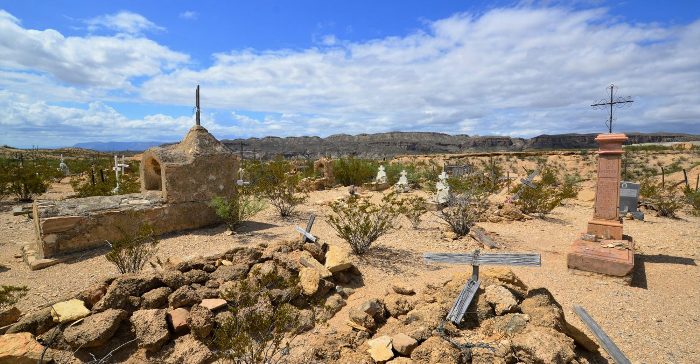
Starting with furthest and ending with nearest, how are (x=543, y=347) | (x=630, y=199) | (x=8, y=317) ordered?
1. (x=630, y=199)
2. (x=8, y=317)
3. (x=543, y=347)

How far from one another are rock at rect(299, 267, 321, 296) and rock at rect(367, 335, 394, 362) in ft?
4.32

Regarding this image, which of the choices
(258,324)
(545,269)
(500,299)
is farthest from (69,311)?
(545,269)

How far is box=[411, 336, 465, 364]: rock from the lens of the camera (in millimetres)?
3047

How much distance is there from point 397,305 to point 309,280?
1203 millimetres

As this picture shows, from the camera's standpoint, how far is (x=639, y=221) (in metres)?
9.50

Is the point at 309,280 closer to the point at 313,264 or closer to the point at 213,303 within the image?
the point at 313,264

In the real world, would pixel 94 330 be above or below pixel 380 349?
above

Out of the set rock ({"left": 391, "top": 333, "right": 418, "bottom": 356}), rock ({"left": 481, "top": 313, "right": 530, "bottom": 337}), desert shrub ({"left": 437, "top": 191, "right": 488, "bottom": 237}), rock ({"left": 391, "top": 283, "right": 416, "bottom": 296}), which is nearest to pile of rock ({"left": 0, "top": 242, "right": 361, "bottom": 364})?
rock ({"left": 391, "top": 283, "right": 416, "bottom": 296})

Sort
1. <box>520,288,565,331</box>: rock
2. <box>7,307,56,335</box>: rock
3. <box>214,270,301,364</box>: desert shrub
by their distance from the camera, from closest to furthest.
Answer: <box>214,270,301,364</box>: desert shrub, <box>520,288,565,331</box>: rock, <box>7,307,56,335</box>: rock

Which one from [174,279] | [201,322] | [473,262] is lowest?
[201,322]

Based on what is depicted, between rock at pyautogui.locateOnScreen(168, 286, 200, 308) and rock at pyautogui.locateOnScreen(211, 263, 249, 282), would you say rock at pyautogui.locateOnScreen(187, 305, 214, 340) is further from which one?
rock at pyautogui.locateOnScreen(211, 263, 249, 282)

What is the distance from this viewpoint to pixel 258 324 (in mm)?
3041

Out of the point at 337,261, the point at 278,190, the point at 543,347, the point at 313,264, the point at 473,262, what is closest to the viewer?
the point at 543,347

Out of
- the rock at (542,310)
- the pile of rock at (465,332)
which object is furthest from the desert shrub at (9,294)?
the rock at (542,310)
